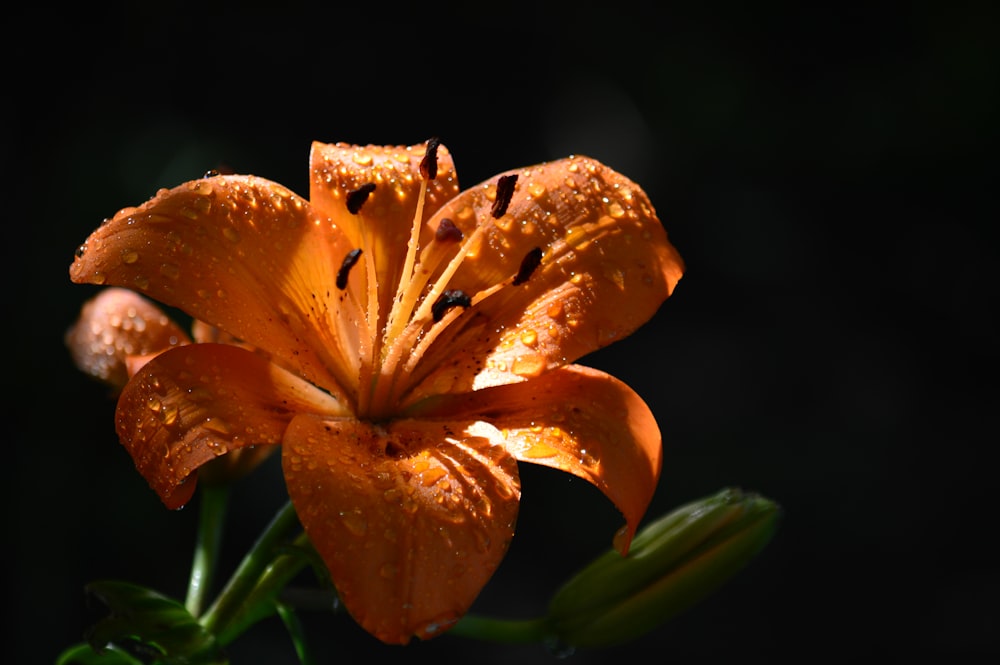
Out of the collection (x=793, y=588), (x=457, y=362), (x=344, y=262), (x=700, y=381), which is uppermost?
(x=344, y=262)

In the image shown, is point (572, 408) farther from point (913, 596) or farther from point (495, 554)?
point (913, 596)

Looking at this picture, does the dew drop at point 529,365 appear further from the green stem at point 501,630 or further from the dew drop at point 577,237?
the green stem at point 501,630

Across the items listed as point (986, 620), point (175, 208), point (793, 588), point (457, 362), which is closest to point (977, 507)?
point (986, 620)

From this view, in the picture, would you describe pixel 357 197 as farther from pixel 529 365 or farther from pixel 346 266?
pixel 529 365

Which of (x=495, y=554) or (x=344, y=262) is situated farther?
(x=344, y=262)

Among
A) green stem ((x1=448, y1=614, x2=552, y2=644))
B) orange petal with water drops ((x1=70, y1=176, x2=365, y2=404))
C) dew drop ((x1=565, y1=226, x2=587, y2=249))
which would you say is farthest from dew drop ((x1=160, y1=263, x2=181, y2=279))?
green stem ((x1=448, y1=614, x2=552, y2=644))

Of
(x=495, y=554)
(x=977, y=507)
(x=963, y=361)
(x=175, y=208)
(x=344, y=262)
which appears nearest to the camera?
(x=495, y=554)

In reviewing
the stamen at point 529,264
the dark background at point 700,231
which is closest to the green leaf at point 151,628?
the stamen at point 529,264
